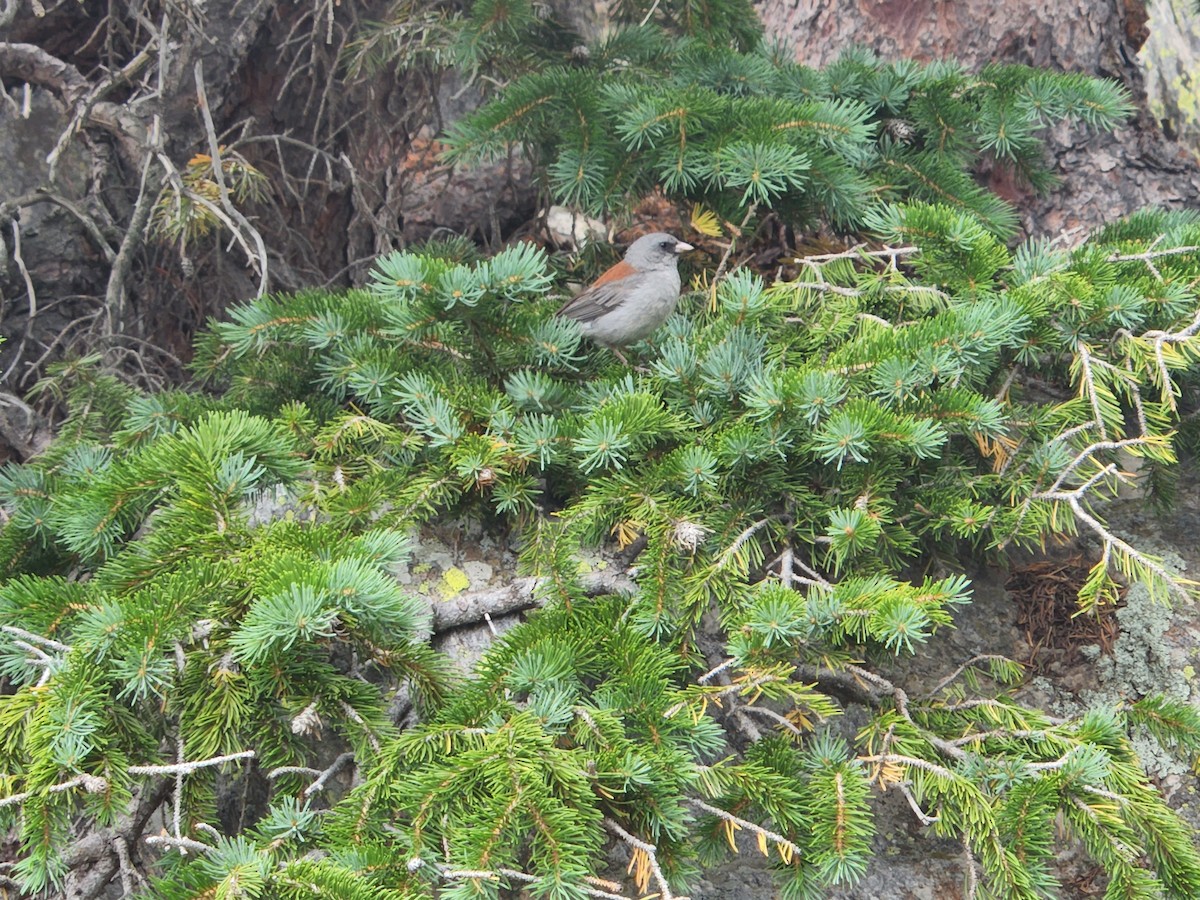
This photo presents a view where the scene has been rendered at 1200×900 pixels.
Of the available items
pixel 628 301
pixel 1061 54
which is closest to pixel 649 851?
pixel 628 301

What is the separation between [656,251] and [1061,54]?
6.53 feet

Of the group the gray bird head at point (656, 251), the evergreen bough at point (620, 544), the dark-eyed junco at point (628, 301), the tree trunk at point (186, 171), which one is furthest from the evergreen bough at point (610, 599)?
the tree trunk at point (186, 171)

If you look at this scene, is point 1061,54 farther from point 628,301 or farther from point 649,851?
point 649,851

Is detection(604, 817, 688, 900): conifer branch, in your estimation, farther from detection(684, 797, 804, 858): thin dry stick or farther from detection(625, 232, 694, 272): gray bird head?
detection(625, 232, 694, 272): gray bird head

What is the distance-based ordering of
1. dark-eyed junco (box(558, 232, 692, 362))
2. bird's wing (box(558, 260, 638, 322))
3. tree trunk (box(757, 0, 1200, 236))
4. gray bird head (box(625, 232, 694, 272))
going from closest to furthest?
dark-eyed junco (box(558, 232, 692, 362)) → bird's wing (box(558, 260, 638, 322)) → gray bird head (box(625, 232, 694, 272)) → tree trunk (box(757, 0, 1200, 236))

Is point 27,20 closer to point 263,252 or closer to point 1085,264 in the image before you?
point 263,252

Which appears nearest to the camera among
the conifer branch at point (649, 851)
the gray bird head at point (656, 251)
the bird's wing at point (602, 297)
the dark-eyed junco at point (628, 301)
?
the conifer branch at point (649, 851)

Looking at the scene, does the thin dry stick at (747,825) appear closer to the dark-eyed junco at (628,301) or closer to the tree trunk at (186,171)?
the dark-eyed junco at (628,301)

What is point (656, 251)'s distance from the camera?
403cm

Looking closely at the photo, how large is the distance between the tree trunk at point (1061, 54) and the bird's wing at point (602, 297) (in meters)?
1.47

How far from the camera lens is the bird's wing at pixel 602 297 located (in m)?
3.70

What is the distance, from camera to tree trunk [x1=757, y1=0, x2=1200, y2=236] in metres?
4.39

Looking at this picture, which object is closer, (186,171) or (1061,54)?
(186,171)

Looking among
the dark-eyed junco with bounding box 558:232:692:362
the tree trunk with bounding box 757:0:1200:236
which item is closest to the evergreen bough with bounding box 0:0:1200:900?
the dark-eyed junco with bounding box 558:232:692:362
